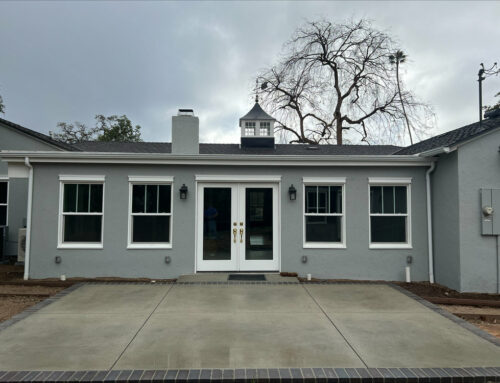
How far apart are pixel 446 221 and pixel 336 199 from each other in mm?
2476

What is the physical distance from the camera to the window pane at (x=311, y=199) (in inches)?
309

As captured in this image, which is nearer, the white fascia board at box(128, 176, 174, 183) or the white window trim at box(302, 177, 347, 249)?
the white fascia board at box(128, 176, 174, 183)

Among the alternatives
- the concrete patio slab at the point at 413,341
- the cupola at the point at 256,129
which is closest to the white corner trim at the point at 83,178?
the concrete patio slab at the point at 413,341

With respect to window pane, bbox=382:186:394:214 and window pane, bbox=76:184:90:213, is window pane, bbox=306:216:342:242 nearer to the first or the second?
window pane, bbox=382:186:394:214

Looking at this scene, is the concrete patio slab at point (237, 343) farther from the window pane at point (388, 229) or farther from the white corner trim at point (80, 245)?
the window pane at point (388, 229)

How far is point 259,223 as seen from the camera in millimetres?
7836

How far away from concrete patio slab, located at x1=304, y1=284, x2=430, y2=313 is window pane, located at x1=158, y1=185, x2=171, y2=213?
3759 mm

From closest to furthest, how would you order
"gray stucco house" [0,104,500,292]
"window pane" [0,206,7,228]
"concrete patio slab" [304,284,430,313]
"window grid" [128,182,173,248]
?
"concrete patio slab" [304,284,430,313]
"gray stucco house" [0,104,500,292]
"window grid" [128,182,173,248]
"window pane" [0,206,7,228]

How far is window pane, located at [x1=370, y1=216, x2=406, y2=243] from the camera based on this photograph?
7.86 metres

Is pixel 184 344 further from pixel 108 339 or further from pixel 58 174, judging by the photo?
pixel 58 174

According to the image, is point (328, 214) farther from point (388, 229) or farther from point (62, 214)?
point (62, 214)

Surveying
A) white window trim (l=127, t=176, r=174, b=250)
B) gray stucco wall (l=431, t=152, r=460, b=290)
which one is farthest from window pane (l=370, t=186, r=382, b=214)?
white window trim (l=127, t=176, r=174, b=250)

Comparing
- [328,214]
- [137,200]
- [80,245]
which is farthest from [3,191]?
[328,214]

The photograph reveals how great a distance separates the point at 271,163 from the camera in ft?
25.3
